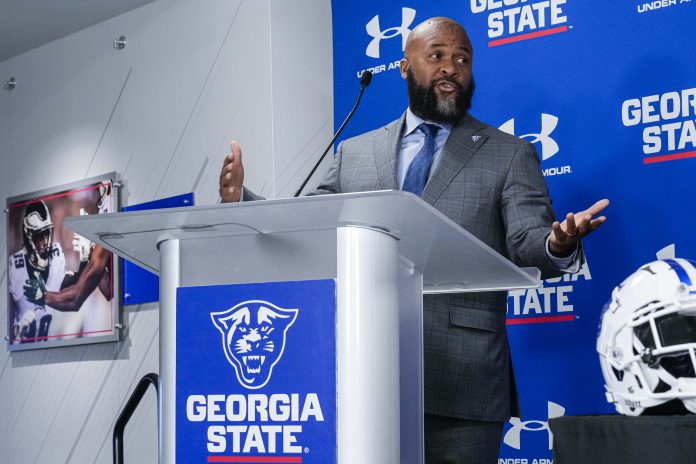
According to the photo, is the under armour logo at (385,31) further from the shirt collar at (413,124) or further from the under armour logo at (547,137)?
the shirt collar at (413,124)

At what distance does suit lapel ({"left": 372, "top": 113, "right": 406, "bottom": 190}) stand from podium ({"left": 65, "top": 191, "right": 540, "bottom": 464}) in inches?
32.6

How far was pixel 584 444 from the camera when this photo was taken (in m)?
1.93

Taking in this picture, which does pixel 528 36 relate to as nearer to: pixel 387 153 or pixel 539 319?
pixel 539 319

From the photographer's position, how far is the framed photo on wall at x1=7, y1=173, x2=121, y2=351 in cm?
514

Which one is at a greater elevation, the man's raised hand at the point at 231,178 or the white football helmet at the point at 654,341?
the man's raised hand at the point at 231,178

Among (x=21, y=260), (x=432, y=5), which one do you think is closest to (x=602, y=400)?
→ (x=432, y=5)

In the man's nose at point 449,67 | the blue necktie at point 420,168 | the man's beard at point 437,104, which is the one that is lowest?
the blue necktie at point 420,168

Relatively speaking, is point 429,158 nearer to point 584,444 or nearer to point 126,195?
point 584,444

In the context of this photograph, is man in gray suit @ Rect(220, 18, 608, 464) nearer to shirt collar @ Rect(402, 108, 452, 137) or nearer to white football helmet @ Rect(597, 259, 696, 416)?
shirt collar @ Rect(402, 108, 452, 137)

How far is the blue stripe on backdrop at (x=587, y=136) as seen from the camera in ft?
10.9

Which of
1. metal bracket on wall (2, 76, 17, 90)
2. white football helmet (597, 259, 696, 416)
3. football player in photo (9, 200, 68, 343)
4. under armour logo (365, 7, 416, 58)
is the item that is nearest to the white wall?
metal bracket on wall (2, 76, 17, 90)

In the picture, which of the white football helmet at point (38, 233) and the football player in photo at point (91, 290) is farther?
the white football helmet at point (38, 233)

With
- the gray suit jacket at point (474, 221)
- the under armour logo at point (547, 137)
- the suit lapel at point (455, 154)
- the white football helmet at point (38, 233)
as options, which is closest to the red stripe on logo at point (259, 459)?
the gray suit jacket at point (474, 221)

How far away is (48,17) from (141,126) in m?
0.91
